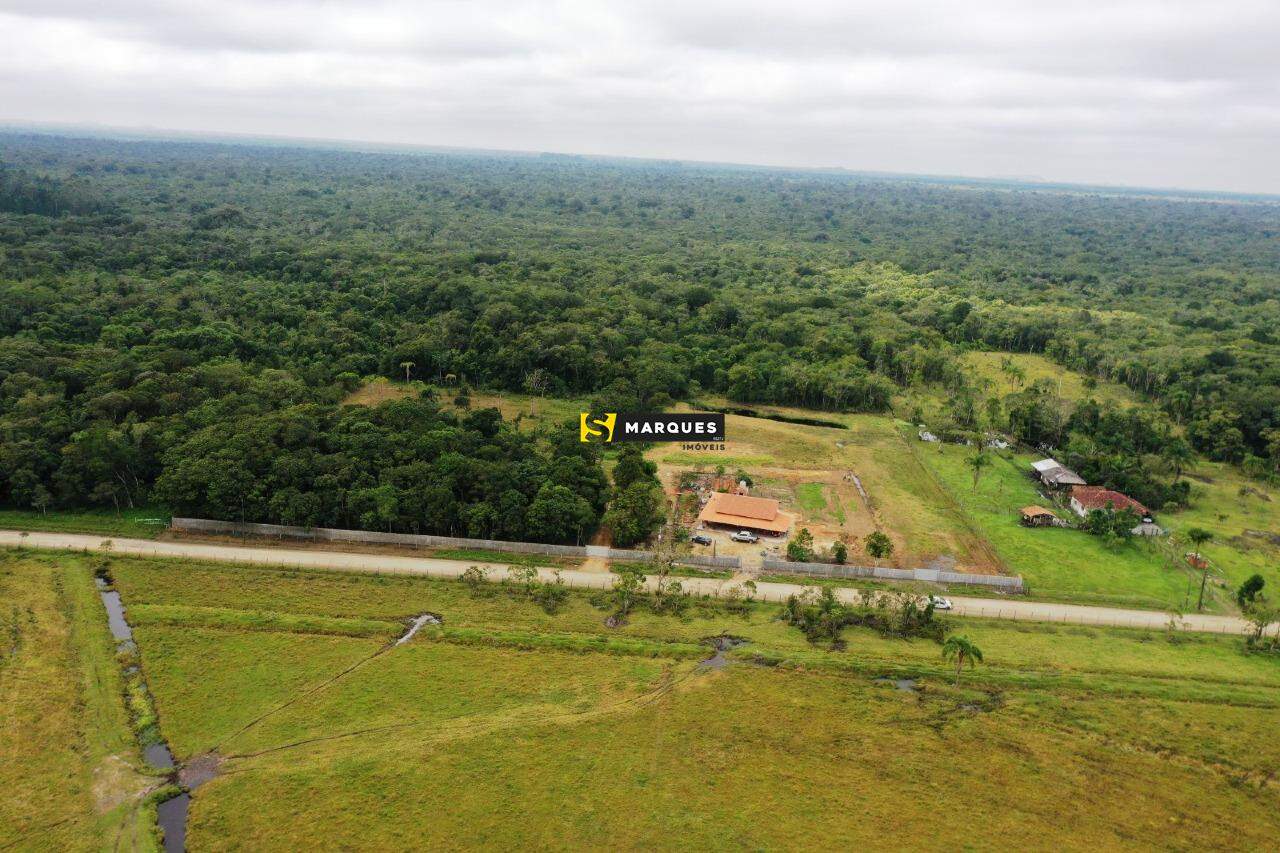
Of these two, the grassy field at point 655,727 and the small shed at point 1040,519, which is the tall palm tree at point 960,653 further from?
the small shed at point 1040,519

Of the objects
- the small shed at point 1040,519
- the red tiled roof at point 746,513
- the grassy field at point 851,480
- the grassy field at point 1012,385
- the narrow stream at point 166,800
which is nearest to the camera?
the narrow stream at point 166,800

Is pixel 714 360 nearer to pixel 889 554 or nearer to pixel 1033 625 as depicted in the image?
pixel 889 554

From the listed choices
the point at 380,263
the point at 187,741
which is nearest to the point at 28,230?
the point at 380,263

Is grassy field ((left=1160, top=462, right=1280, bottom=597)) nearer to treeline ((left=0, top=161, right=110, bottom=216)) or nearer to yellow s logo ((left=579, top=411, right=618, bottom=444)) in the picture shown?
yellow s logo ((left=579, top=411, right=618, bottom=444))

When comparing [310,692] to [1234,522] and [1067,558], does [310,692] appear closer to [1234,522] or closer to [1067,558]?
[1067,558]

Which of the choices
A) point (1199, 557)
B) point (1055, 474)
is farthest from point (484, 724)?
point (1055, 474)

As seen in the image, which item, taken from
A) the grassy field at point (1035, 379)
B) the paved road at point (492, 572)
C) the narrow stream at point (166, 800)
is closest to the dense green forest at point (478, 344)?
the grassy field at point (1035, 379)
